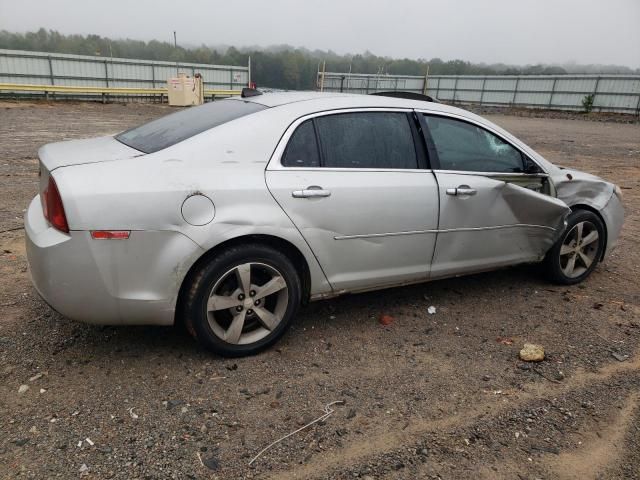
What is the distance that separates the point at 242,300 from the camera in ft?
9.48

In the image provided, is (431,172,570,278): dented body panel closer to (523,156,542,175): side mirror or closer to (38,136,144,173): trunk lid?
(523,156,542,175): side mirror

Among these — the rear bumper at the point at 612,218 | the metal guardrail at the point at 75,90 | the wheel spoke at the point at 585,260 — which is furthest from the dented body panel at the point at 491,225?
the metal guardrail at the point at 75,90

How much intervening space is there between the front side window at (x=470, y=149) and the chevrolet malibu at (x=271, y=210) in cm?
1

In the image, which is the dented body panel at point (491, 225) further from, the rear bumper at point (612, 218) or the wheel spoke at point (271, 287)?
the wheel spoke at point (271, 287)

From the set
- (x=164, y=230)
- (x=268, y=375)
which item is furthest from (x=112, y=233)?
(x=268, y=375)

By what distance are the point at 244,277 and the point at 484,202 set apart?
1.88 meters

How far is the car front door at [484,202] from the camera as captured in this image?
3.52 meters

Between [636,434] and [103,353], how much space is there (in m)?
2.97

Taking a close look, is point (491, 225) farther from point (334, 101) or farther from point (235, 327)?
point (235, 327)

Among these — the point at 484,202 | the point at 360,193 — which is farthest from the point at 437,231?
the point at 360,193

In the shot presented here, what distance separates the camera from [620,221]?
450cm

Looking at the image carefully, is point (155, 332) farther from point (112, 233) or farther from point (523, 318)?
point (523, 318)

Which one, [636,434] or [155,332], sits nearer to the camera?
[636,434]

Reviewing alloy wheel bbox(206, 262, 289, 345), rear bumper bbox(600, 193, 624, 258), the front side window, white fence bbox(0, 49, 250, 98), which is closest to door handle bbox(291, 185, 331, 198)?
alloy wheel bbox(206, 262, 289, 345)
